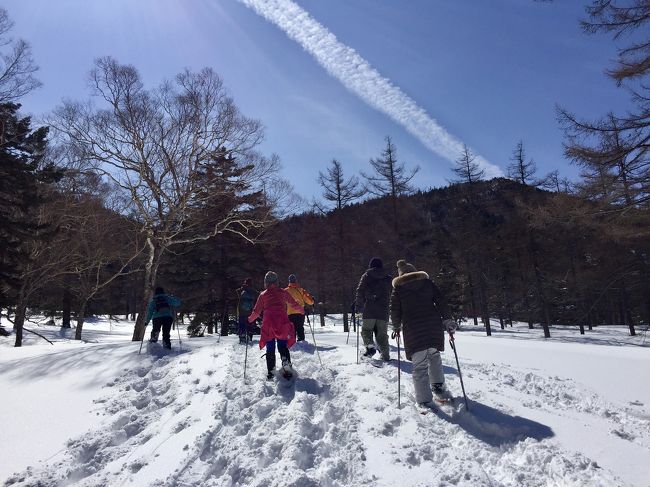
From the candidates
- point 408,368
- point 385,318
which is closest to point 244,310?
point 385,318

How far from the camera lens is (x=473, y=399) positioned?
18.4 ft

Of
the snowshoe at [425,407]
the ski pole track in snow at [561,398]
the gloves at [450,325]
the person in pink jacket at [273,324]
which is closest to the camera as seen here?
the ski pole track in snow at [561,398]

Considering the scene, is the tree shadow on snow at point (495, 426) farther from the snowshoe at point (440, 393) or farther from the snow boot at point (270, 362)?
the snow boot at point (270, 362)

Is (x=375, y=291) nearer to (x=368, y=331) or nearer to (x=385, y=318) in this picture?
(x=385, y=318)

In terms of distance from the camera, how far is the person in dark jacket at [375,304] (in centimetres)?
841

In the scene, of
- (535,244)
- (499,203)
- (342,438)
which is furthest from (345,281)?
(342,438)

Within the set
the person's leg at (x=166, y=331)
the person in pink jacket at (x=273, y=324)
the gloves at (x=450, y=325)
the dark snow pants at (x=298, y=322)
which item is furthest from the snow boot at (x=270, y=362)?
the person's leg at (x=166, y=331)

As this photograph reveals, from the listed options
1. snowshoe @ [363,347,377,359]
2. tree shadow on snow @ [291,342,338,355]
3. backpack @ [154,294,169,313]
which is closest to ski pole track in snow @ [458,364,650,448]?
snowshoe @ [363,347,377,359]

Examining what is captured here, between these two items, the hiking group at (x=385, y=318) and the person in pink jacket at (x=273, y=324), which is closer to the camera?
the hiking group at (x=385, y=318)

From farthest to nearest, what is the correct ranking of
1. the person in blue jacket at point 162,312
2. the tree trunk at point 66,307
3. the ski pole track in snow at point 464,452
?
the tree trunk at point 66,307
the person in blue jacket at point 162,312
the ski pole track in snow at point 464,452

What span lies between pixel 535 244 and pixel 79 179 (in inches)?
1099

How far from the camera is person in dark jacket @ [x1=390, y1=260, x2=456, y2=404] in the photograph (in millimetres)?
5445

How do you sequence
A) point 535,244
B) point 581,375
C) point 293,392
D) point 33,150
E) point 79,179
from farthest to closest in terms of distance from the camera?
point 535,244 < point 79,179 < point 33,150 < point 581,375 < point 293,392

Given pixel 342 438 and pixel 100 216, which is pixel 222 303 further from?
pixel 342 438
